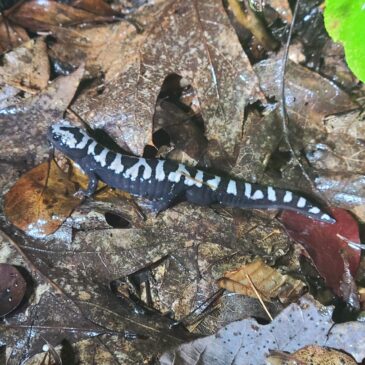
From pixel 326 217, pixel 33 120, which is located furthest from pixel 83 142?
pixel 326 217

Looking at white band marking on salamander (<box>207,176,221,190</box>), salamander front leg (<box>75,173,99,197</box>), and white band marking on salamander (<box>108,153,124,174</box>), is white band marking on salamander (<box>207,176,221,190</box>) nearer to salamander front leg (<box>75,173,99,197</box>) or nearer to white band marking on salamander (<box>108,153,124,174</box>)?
white band marking on salamander (<box>108,153,124,174</box>)

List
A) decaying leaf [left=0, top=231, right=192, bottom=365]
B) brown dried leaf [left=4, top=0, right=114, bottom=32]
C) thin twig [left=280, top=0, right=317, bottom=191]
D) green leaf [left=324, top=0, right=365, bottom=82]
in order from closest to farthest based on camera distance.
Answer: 1. green leaf [left=324, top=0, right=365, bottom=82]
2. decaying leaf [left=0, top=231, right=192, bottom=365]
3. thin twig [left=280, top=0, right=317, bottom=191]
4. brown dried leaf [left=4, top=0, right=114, bottom=32]

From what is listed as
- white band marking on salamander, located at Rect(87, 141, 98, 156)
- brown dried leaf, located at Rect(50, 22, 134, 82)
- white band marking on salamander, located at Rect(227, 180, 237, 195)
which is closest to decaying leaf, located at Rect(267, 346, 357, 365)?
white band marking on salamander, located at Rect(227, 180, 237, 195)

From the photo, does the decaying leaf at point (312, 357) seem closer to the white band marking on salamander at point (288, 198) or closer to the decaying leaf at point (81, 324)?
the decaying leaf at point (81, 324)

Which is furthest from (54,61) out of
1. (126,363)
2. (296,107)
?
(126,363)

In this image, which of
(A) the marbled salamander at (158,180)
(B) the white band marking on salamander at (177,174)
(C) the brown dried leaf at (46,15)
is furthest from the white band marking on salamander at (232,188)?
(C) the brown dried leaf at (46,15)
